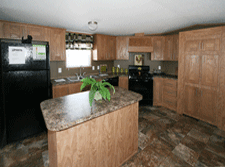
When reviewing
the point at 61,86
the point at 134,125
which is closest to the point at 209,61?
the point at 134,125

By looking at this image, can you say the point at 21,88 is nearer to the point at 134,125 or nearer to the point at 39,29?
the point at 39,29

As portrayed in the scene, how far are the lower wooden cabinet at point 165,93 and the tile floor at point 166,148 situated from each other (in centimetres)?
88

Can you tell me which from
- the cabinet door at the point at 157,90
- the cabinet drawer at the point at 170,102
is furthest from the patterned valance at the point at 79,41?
the cabinet drawer at the point at 170,102

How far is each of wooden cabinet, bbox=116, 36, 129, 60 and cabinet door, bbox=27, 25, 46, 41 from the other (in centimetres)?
248

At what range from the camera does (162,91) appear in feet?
14.1

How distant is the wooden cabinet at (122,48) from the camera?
4809 millimetres

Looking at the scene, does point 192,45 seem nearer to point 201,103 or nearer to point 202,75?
point 202,75

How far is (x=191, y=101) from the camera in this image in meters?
3.50

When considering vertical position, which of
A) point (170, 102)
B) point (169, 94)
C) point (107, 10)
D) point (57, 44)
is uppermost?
point (107, 10)

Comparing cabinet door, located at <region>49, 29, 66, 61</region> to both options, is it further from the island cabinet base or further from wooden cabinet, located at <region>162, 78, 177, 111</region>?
wooden cabinet, located at <region>162, 78, 177, 111</region>

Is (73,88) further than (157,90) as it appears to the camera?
No

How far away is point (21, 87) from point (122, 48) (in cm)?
343

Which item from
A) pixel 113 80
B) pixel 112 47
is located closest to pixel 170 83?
pixel 113 80

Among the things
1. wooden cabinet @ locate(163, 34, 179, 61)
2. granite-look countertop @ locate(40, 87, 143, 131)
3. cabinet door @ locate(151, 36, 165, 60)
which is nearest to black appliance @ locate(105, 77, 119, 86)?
cabinet door @ locate(151, 36, 165, 60)
